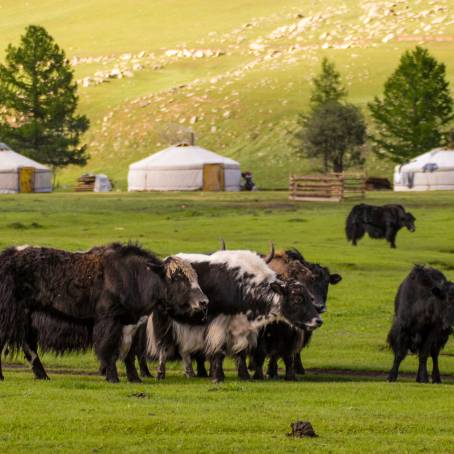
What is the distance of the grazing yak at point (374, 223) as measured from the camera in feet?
128

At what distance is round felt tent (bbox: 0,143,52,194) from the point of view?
83681mm

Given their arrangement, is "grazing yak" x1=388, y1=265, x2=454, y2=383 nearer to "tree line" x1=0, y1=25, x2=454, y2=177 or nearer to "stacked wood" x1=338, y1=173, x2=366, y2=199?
"stacked wood" x1=338, y1=173, x2=366, y2=199

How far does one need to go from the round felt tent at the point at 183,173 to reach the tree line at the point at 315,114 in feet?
36.8

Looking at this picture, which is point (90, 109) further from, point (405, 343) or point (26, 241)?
point (405, 343)

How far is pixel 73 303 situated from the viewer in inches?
562

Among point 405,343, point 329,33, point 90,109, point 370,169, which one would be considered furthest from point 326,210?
point 329,33

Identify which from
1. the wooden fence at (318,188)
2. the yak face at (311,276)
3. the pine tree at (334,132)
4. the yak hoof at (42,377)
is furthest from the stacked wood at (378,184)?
the yak hoof at (42,377)

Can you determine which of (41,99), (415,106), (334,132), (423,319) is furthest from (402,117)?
(423,319)

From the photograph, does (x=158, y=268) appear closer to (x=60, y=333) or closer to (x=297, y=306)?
(x=60, y=333)

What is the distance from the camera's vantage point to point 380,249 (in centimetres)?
3688

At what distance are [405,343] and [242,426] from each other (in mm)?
5125

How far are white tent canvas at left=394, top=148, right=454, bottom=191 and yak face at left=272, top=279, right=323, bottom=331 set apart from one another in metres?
69.4

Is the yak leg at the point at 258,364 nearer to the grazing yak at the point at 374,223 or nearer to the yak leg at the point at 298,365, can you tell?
the yak leg at the point at 298,365

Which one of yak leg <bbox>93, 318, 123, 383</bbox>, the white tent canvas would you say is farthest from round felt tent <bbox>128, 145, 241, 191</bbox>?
yak leg <bbox>93, 318, 123, 383</bbox>
